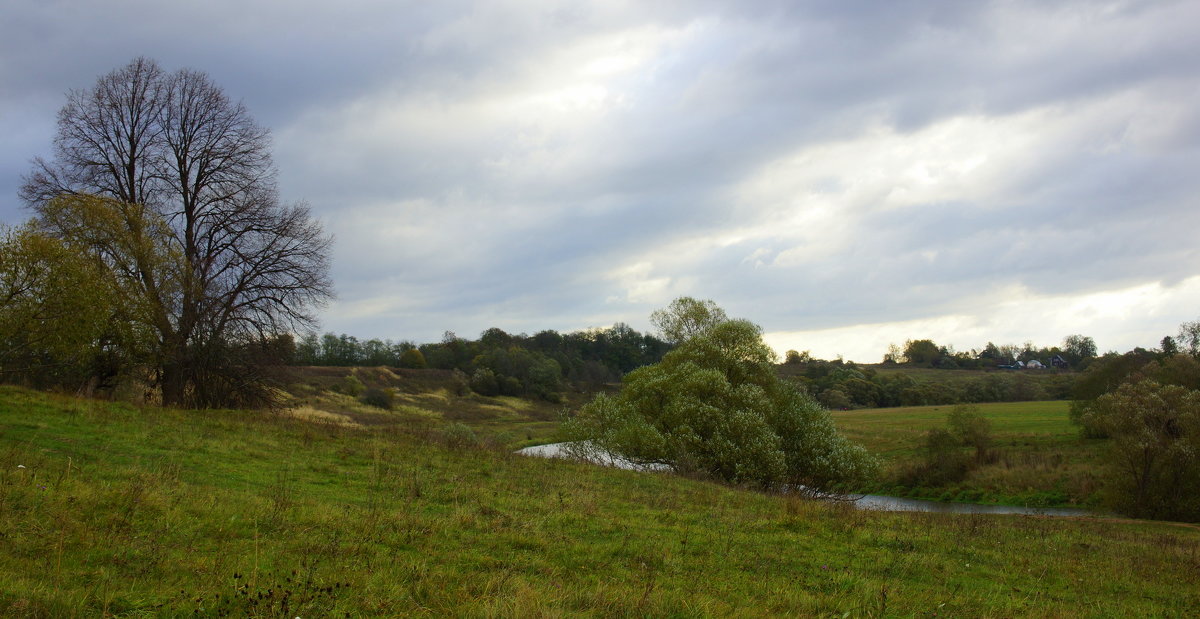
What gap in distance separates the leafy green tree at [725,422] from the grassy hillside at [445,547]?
10.3 m

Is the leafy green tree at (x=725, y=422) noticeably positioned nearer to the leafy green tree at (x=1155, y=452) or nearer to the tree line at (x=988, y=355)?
the leafy green tree at (x=1155, y=452)

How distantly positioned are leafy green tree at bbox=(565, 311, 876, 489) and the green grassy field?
4486 mm

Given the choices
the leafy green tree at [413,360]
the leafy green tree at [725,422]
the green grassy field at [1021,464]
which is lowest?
the green grassy field at [1021,464]

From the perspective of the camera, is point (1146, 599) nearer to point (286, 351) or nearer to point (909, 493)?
point (286, 351)

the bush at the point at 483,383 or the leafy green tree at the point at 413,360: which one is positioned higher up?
the leafy green tree at the point at 413,360

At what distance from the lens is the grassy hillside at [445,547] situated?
17.1 feet

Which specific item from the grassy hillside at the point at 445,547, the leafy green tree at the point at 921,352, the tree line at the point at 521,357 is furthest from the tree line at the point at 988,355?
the grassy hillside at the point at 445,547

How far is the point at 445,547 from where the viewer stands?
7.33 meters

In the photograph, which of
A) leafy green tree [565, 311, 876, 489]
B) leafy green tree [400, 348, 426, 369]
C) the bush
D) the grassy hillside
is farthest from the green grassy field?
leafy green tree [400, 348, 426, 369]

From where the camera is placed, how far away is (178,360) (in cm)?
2384

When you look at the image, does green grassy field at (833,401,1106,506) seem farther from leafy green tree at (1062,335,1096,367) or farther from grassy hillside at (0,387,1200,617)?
leafy green tree at (1062,335,1096,367)

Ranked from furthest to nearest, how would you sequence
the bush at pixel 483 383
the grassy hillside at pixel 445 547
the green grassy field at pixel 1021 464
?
the bush at pixel 483 383
the green grassy field at pixel 1021 464
the grassy hillside at pixel 445 547

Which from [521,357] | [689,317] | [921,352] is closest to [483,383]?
[521,357]

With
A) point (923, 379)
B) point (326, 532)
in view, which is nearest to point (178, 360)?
point (326, 532)
